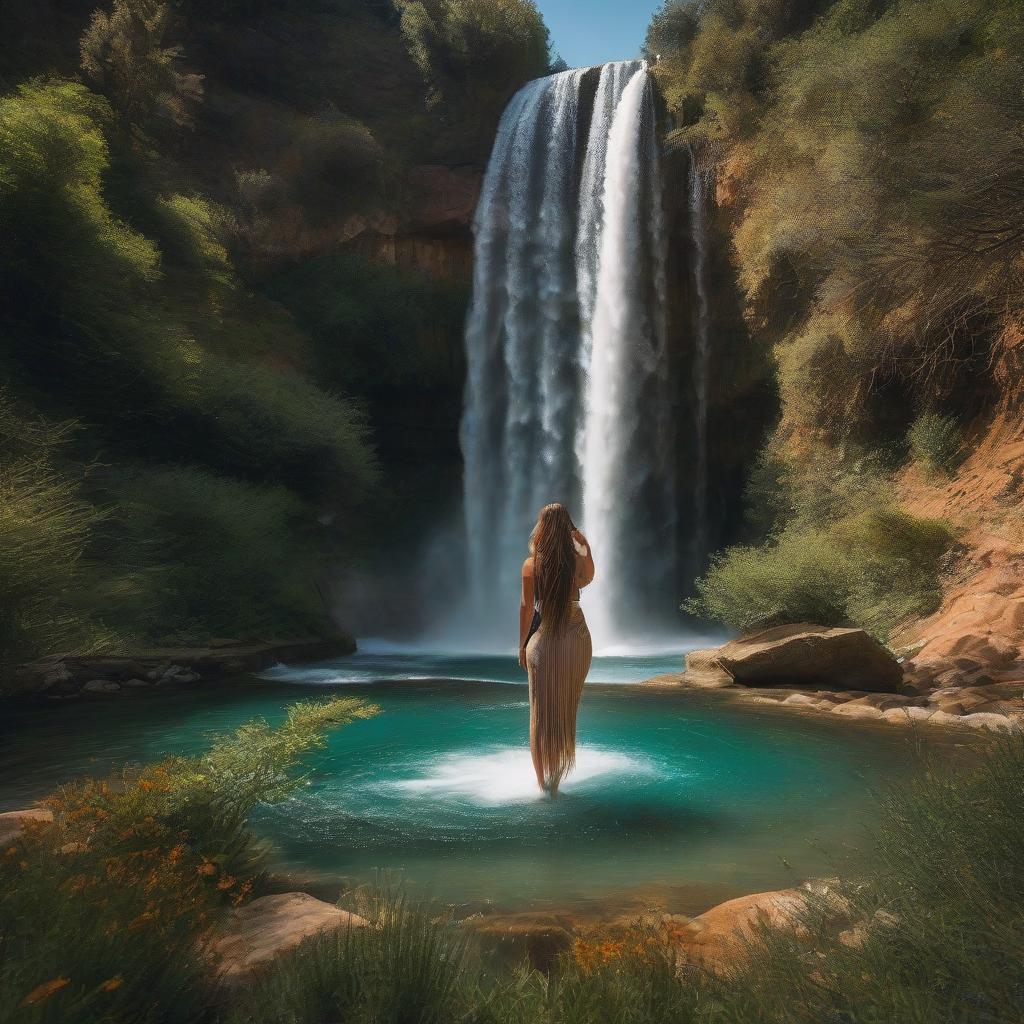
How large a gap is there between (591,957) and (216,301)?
22.9 metres

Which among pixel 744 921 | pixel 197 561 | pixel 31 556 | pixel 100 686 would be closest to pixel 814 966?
pixel 744 921

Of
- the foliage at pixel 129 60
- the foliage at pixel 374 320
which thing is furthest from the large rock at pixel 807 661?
the foliage at pixel 129 60

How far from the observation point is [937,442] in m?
14.1

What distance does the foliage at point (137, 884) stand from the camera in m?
1.97

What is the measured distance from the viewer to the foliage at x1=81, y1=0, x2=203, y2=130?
23469mm

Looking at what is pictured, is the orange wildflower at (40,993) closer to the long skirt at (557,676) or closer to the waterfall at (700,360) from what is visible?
the long skirt at (557,676)

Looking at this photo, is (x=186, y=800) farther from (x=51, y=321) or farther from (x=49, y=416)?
(x=51, y=321)

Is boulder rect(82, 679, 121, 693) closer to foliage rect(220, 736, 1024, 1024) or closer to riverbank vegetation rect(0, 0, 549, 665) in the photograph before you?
riverbank vegetation rect(0, 0, 549, 665)

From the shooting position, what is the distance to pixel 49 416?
14.3m

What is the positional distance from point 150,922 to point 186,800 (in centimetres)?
133

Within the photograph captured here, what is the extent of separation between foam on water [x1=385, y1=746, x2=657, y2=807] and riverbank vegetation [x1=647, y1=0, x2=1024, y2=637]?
21.4 feet

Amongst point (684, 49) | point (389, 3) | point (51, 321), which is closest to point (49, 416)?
point (51, 321)

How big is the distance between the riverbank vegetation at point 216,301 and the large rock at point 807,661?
7.86 metres

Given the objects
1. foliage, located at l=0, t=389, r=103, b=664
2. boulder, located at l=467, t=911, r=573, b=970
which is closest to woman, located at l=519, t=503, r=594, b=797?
boulder, located at l=467, t=911, r=573, b=970
